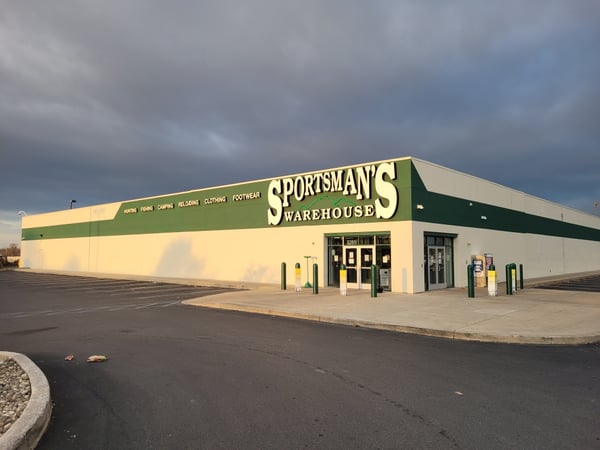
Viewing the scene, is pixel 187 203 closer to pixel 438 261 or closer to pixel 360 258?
pixel 360 258

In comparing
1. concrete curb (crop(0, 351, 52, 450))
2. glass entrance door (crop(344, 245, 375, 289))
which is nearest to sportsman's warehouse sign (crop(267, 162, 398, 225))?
glass entrance door (crop(344, 245, 375, 289))

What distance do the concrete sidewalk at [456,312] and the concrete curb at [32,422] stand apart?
7.72 m

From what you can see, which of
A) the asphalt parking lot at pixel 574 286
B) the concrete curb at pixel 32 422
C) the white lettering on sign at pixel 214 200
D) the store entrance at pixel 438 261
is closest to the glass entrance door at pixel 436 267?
the store entrance at pixel 438 261

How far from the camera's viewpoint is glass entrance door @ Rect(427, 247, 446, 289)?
69.7 feet

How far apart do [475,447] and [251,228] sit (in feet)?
78.5

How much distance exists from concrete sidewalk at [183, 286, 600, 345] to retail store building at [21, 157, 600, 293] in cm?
322

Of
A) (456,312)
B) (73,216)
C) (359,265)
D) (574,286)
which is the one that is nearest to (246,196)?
(359,265)

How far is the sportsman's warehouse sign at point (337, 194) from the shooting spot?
67.9ft

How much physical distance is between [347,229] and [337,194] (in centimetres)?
190

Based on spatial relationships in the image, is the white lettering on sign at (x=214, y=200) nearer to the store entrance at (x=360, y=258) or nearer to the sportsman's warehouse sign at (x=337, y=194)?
the sportsman's warehouse sign at (x=337, y=194)

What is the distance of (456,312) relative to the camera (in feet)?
42.8

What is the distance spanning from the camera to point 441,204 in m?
21.9

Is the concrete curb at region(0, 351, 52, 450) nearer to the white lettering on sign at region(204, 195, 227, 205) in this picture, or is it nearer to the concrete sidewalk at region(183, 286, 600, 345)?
the concrete sidewalk at region(183, 286, 600, 345)

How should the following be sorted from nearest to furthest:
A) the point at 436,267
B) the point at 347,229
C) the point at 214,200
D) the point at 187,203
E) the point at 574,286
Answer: the point at 436,267 → the point at 347,229 → the point at 574,286 → the point at 214,200 → the point at 187,203
